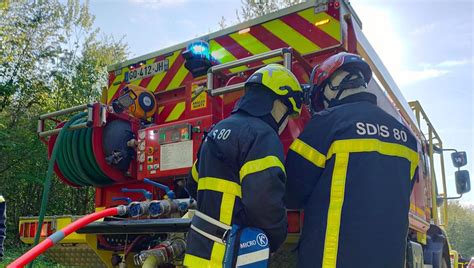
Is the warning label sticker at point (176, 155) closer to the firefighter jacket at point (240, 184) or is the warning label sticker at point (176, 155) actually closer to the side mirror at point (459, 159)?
the firefighter jacket at point (240, 184)

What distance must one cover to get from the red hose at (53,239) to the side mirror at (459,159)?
4689 millimetres

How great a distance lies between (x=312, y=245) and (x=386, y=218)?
1.25 ft

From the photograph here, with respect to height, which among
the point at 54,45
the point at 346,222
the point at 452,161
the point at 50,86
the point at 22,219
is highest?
the point at 54,45

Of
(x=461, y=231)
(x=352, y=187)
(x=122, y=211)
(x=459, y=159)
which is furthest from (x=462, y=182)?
(x=461, y=231)

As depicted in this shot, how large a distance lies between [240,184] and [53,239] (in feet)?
3.91

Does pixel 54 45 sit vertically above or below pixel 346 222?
above

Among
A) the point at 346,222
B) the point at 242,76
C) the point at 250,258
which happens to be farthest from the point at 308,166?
the point at 242,76

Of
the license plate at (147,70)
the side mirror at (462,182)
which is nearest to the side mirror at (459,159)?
the side mirror at (462,182)

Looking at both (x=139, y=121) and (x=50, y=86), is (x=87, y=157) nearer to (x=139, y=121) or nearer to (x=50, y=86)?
(x=139, y=121)

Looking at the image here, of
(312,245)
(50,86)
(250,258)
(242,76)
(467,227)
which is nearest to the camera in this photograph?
(250,258)

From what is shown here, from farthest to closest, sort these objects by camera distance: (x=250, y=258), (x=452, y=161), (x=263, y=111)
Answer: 1. (x=452, y=161)
2. (x=263, y=111)
3. (x=250, y=258)

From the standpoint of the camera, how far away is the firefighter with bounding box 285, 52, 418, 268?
2.17 metres

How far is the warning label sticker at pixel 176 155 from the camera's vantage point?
11.0 ft

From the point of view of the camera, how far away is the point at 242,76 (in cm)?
338
